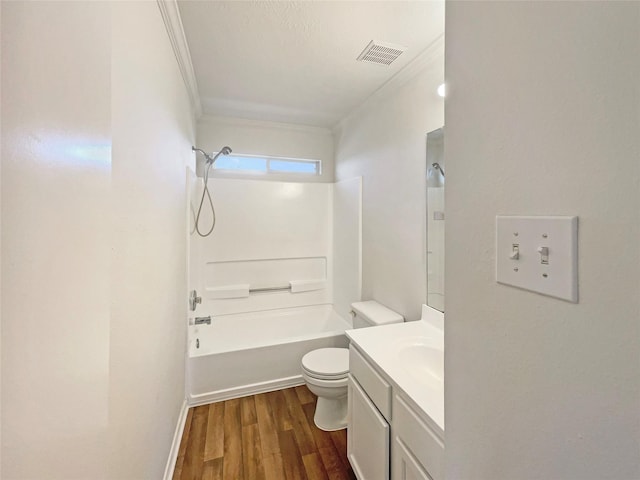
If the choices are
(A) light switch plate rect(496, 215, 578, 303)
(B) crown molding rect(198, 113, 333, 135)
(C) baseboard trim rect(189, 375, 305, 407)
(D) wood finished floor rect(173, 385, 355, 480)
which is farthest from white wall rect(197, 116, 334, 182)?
(A) light switch plate rect(496, 215, 578, 303)

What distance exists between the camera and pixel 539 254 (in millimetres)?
481

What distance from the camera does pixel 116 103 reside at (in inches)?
31.8

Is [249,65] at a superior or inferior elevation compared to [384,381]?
superior

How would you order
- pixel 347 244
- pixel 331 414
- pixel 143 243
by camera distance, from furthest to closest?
pixel 347 244
pixel 331 414
pixel 143 243

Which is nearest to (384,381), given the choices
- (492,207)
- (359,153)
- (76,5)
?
(492,207)

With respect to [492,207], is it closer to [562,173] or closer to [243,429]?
[562,173]

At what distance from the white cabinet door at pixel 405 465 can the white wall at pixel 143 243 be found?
96 cm

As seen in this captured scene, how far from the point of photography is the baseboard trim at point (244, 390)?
85.8 inches

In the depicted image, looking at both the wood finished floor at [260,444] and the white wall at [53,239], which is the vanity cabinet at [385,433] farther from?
the white wall at [53,239]

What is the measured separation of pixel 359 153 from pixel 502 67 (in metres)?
2.13

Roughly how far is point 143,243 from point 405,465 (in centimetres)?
132

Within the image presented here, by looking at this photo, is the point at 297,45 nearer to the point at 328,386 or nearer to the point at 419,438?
the point at 419,438

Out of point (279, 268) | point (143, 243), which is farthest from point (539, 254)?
point (279, 268)

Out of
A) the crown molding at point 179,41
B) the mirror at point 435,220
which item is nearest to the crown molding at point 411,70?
the mirror at point 435,220
